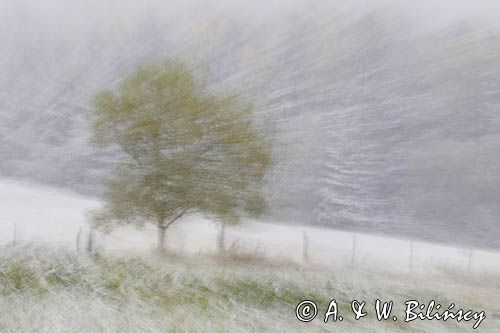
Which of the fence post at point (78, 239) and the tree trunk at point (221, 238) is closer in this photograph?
the fence post at point (78, 239)

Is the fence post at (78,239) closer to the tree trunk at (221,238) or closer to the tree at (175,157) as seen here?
the tree at (175,157)

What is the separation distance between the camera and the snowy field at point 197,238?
467 centimetres

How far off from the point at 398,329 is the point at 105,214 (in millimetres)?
3018

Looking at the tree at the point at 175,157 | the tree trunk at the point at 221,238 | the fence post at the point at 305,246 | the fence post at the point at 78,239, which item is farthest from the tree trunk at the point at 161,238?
the fence post at the point at 305,246

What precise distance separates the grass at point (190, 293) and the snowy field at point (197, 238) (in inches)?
5.7

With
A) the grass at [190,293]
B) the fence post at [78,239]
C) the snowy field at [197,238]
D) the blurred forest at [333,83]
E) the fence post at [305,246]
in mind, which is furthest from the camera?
the blurred forest at [333,83]

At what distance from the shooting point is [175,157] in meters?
4.77

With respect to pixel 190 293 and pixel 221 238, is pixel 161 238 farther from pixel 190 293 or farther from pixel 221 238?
pixel 190 293

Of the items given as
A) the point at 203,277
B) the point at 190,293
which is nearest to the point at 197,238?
the point at 203,277

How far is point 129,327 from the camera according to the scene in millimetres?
3508

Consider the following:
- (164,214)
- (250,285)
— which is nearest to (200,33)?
(164,214)

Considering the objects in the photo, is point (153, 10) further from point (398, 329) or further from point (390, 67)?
point (398, 329)

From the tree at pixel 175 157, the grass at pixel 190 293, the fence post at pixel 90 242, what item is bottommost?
the grass at pixel 190 293

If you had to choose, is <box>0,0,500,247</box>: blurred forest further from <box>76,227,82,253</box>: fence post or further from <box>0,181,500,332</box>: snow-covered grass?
<box>76,227,82,253</box>: fence post
